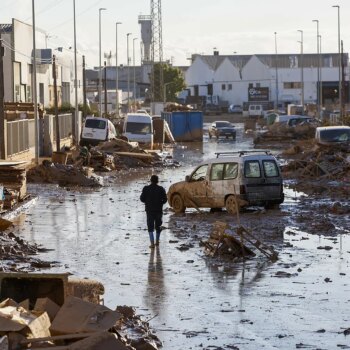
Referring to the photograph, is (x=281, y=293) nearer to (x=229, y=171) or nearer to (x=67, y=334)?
(x=67, y=334)

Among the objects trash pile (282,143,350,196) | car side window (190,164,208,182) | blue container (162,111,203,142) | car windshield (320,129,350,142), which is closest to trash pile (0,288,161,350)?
car side window (190,164,208,182)

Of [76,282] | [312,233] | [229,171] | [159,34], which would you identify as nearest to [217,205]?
[229,171]

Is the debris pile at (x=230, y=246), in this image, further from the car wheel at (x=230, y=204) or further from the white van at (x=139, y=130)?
the white van at (x=139, y=130)

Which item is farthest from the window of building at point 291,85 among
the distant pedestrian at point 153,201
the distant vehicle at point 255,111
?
the distant pedestrian at point 153,201

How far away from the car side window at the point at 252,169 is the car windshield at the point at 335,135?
21.1 meters

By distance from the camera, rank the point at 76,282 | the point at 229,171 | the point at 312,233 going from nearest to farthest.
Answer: the point at 76,282 < the point at 312,233 < the point at 229,171

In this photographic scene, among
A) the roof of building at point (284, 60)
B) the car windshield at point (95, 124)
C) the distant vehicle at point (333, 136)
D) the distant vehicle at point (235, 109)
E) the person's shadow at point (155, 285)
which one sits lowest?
the person's shadow at point (155, 285)

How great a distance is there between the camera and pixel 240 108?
501 ft

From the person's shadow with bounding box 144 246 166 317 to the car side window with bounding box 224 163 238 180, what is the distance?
7331 mm

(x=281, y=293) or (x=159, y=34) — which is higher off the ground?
(x=159, y=34)

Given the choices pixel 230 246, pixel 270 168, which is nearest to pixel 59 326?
pixel 230 246

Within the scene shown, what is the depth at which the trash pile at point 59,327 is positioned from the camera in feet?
39.3

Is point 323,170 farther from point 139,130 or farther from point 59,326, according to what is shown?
point 59,326

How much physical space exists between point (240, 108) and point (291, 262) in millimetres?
130897
